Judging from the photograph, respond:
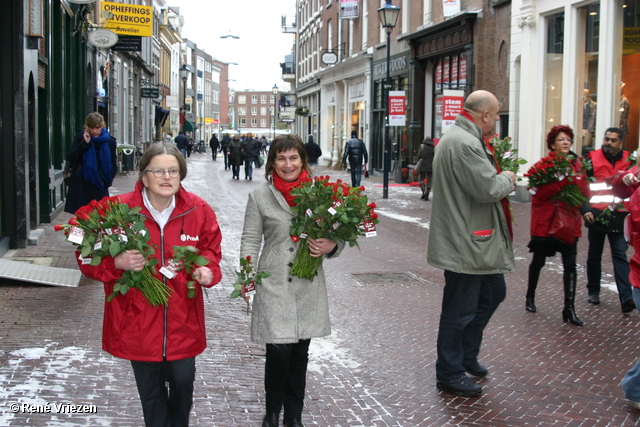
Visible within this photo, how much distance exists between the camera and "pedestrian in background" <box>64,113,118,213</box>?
9742 millimetres

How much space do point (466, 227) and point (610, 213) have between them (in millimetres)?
2980

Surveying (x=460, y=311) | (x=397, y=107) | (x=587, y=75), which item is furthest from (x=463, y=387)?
(x=397, y=107)

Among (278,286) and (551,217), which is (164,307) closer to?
(278,286)

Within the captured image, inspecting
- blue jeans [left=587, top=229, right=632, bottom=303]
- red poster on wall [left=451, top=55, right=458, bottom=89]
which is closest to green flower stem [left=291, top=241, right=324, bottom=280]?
blue jeans [left=587, top=229, right=632, bottom=303]

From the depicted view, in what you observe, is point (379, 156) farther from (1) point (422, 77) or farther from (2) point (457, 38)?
(2) point (457, 38)

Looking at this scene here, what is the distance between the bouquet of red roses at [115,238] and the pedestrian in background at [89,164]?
6.45 metres

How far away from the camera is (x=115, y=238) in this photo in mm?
3428

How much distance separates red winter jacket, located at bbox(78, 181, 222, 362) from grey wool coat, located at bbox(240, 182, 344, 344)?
0.55m

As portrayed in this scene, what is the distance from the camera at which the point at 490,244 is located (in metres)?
4.94

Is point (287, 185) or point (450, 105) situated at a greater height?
point (450, 105)

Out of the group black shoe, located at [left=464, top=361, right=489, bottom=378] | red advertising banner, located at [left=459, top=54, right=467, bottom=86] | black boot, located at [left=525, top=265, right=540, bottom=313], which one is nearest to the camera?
black shoe, located at [left=464, top=361, right=489, bottom=378]

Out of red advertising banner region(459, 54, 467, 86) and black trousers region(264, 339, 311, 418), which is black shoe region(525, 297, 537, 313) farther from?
red advertising banner region(459, 54, 467, 86)

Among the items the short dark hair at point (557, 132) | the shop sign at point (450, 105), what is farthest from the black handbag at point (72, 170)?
the shop sign at point (450, 105)

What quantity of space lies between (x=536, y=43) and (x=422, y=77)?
8.20m
